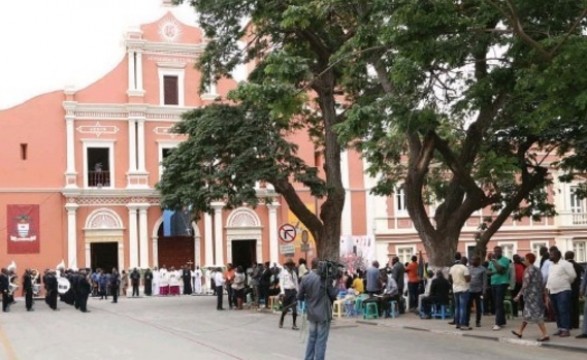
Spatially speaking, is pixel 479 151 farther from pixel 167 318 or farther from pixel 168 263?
pixel 168 263

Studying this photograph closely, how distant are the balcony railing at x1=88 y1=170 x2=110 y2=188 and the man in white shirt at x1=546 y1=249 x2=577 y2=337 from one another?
32468 mm

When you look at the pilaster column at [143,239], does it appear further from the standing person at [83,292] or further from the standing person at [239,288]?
the standing person at [239,288]

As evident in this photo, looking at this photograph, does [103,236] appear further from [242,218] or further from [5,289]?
[5,289]

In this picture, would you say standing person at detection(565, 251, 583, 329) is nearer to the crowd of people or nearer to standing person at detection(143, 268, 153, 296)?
the crowd of people

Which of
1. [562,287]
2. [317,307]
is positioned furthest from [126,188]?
[317,307]

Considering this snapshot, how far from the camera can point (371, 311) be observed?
22.1 m

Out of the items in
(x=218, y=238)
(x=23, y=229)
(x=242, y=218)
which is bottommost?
(x=218, y=238)

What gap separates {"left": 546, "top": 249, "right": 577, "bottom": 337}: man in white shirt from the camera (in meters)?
16.1

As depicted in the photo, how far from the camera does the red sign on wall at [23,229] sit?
140ft

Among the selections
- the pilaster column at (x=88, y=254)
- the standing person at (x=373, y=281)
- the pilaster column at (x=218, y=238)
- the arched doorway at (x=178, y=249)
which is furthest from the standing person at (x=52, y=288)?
the pilaster column at (x=218, y=238)

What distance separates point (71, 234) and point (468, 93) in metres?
30.4

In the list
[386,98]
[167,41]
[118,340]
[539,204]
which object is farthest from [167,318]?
[167,41]

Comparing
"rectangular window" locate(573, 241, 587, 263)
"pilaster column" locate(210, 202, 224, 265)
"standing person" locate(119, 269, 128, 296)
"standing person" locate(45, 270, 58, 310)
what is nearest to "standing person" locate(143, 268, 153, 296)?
"standing person" locate(119, 269, 128, 296)

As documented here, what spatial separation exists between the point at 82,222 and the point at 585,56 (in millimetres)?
35518
